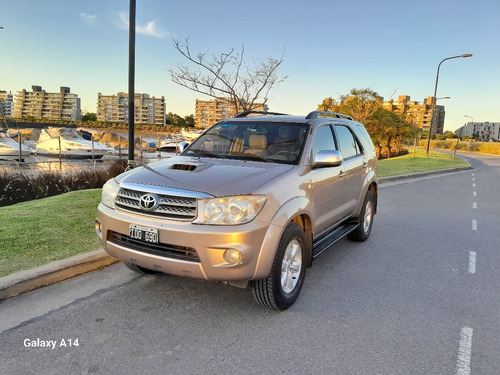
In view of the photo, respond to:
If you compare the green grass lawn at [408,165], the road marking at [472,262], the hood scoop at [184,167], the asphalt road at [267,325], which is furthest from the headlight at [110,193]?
the green grass lawn at [408,165]

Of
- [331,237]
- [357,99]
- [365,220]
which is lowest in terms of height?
[365,220]

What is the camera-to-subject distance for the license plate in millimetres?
3414

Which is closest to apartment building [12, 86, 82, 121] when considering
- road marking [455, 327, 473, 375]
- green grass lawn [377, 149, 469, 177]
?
green grass lawn [377, 149, 469, 177]

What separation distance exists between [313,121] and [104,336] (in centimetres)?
325

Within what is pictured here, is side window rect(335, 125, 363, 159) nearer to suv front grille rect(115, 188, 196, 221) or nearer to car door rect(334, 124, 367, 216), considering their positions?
car door rect(334, 124, 367, 216)

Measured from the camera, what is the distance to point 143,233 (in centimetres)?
347

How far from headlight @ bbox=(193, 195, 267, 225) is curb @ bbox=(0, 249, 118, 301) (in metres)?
1.91

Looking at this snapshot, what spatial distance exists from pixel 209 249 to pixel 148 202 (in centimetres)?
70

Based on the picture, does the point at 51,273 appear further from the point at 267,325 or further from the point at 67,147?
the point at 67,147

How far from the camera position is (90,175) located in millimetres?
11359

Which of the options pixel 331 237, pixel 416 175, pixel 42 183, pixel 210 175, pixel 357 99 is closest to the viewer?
pixel 210 175

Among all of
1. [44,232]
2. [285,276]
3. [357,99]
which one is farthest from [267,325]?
[357,99]

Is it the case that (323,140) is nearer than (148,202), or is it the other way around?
(148,202)

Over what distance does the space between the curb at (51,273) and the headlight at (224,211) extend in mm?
1913
